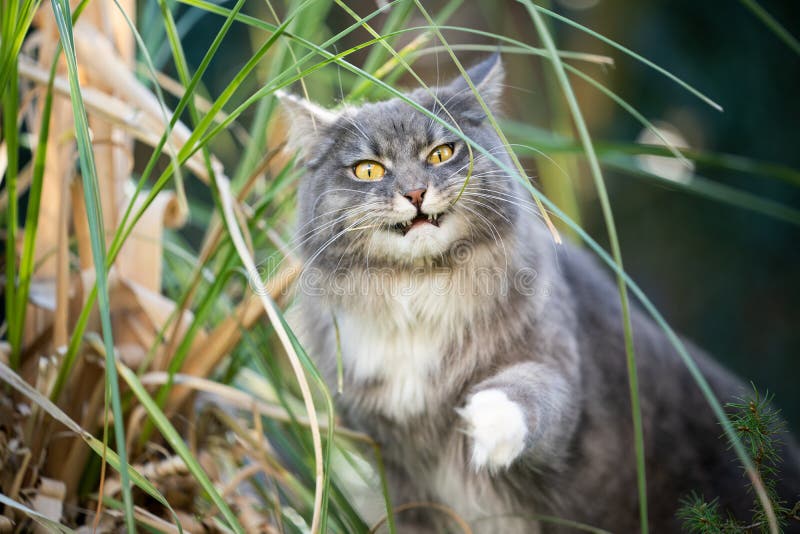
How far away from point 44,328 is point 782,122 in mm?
3711

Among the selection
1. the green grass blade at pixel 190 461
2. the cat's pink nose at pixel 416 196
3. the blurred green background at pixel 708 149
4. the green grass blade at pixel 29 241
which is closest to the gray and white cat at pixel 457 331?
the cat's pink nose at pixel 416 196

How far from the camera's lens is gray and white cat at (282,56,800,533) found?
1.61 meters

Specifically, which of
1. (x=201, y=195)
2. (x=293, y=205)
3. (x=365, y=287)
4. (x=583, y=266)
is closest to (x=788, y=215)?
(x=583, y=266)

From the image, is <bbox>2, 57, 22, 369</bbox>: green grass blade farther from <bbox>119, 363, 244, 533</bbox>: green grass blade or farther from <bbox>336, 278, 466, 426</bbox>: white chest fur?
<bbox>336, 278, 466, 426</bbox>: white chest fur

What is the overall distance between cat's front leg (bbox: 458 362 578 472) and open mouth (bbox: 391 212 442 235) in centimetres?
37

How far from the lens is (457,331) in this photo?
5.72 ft

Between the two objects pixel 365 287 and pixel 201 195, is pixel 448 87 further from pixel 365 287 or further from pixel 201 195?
pixel 201 195

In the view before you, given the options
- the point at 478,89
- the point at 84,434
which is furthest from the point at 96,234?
the point at 478,89

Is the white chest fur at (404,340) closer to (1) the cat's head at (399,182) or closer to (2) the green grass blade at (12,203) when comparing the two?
(1) the cat's head at (399,182)

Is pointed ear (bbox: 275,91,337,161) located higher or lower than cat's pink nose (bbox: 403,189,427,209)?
higher

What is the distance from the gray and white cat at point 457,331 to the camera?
1.61 m

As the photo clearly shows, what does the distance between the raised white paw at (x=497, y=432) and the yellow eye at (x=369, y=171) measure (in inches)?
22.1

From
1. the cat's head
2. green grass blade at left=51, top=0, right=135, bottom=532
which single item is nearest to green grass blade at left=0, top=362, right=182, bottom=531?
green grass blade at left=51, top=0, right=135, bottom=532

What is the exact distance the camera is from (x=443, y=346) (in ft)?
5.73
